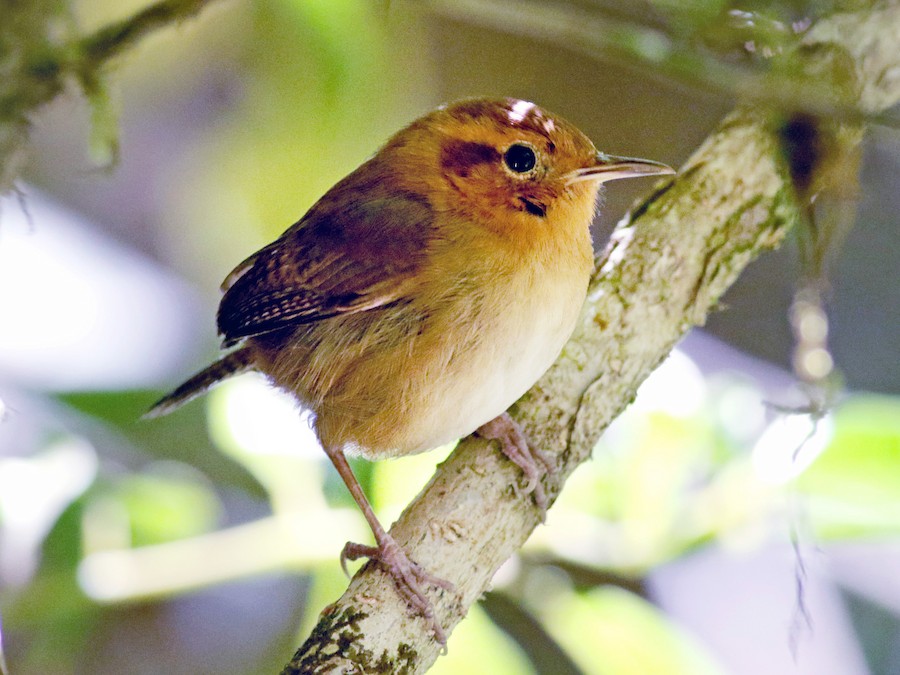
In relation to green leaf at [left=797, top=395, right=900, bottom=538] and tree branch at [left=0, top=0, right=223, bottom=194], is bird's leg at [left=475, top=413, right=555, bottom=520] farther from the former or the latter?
tree branch at [left=0, top=0, right=223, bottom=194]

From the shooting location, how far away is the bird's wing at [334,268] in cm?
171

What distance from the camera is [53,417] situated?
236cm

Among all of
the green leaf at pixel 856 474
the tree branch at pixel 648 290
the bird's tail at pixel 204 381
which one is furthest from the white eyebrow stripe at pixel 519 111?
the green leaf at pixel 856 474

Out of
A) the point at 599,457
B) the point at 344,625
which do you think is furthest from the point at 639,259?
the point at 344,625

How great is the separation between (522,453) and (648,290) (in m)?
0.44

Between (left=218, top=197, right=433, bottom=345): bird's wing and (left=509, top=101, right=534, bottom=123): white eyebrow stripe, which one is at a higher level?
(left=509, top=101, right=534, bottom=123): white eyebrow stripe

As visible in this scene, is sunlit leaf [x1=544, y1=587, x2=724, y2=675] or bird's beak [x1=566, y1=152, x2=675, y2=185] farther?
sunlit leaf [x1=544, y1=587, x2=724, y2=675]

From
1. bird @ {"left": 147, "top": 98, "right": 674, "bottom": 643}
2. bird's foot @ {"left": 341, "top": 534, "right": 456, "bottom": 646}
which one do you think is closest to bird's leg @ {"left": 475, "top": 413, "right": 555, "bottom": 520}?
bird @ {"left": 147, "top": 98, "right": 674, "bottom": 643}

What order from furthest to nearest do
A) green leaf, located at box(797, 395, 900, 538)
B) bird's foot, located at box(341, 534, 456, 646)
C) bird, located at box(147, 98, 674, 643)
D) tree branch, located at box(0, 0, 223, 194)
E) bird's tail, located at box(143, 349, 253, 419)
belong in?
bird's tail, located at box(143, 349, 253, 419), green leaf, located at box(797, 395, 900, 538), bird, located at box(147, 98, 674, 643), bird's foot, located at box(341, 534, 456, 646), tree branch, located at box(0, 0, 223, 194)

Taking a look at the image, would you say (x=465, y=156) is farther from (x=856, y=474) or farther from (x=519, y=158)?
(x=856, y=474)

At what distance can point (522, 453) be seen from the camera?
1761 mm

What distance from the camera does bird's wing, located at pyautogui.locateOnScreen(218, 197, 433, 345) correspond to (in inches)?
67.1

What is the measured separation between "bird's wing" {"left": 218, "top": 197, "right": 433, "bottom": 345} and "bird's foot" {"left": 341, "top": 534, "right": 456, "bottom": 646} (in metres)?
0.46

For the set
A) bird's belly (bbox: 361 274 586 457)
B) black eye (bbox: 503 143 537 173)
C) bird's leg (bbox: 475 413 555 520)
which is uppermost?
black eye (bbox: 503 143 537 173)
